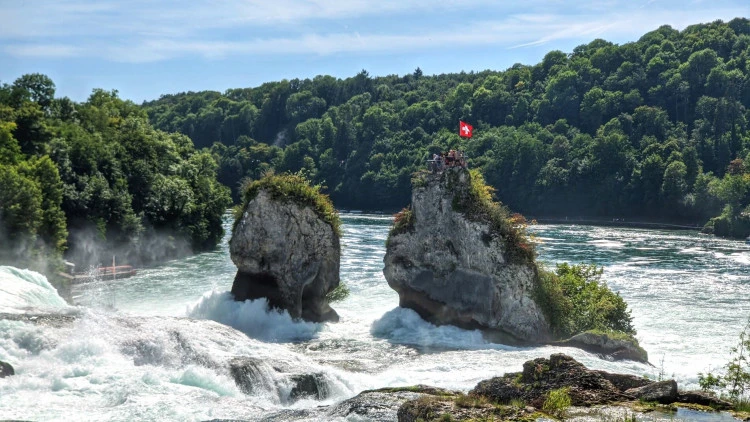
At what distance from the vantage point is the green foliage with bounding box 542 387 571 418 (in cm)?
1728

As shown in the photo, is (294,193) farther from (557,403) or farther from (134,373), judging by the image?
(557,403)

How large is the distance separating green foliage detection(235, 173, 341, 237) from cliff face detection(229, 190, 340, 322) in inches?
9.4

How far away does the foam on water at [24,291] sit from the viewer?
34.5 m

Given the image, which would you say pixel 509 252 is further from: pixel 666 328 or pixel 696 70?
pixel 696 70

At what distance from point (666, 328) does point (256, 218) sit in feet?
70.5

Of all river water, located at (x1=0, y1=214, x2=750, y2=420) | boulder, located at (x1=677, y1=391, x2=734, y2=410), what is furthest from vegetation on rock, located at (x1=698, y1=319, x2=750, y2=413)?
river water, located at (x1=0, y1=214, x2=750, y2=420)

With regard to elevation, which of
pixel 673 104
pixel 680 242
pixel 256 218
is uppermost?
pixel 673 104

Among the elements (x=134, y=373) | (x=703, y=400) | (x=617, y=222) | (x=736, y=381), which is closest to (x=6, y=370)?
(x=134, y=373)

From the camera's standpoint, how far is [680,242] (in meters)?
96.4

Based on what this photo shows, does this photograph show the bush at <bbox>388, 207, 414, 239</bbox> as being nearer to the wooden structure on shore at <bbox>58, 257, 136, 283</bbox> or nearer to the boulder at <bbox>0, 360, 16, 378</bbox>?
the boulder at <bbox>0, 360, 16, 378</bbox>

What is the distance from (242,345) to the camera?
30672mm

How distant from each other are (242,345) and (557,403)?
15.5m

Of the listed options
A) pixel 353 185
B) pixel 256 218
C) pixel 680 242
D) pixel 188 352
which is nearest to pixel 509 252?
pixel 256 218

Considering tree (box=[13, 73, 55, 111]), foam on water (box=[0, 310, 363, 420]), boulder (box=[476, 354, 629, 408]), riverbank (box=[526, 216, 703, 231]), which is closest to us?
boulder (box=[476, 354, 629, 408])
